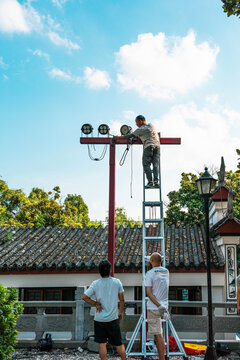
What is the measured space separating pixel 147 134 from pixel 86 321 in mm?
4724

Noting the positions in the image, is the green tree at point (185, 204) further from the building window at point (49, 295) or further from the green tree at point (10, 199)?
the green tree at point (10, 199)

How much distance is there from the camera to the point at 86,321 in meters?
8.69

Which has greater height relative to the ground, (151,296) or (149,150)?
(149,150)

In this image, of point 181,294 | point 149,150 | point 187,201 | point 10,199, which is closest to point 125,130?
point 149,150

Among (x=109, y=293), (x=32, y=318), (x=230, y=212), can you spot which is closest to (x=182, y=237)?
(x=230, y=212)

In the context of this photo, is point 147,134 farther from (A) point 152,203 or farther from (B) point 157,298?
(B) point 157,298

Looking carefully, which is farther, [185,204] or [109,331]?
[185,204]

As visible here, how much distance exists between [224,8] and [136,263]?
7768 millimetres

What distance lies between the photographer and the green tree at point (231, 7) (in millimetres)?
5156

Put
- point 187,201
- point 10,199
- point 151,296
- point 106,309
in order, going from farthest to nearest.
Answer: point 10,199
point 187,201
point 151,296
point 106,309

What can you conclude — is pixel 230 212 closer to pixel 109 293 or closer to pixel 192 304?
pixel 192 304

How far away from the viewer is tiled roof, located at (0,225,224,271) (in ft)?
37.1

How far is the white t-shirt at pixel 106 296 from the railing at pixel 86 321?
10.3ft

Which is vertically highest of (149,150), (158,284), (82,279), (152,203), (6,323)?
(149,150)
